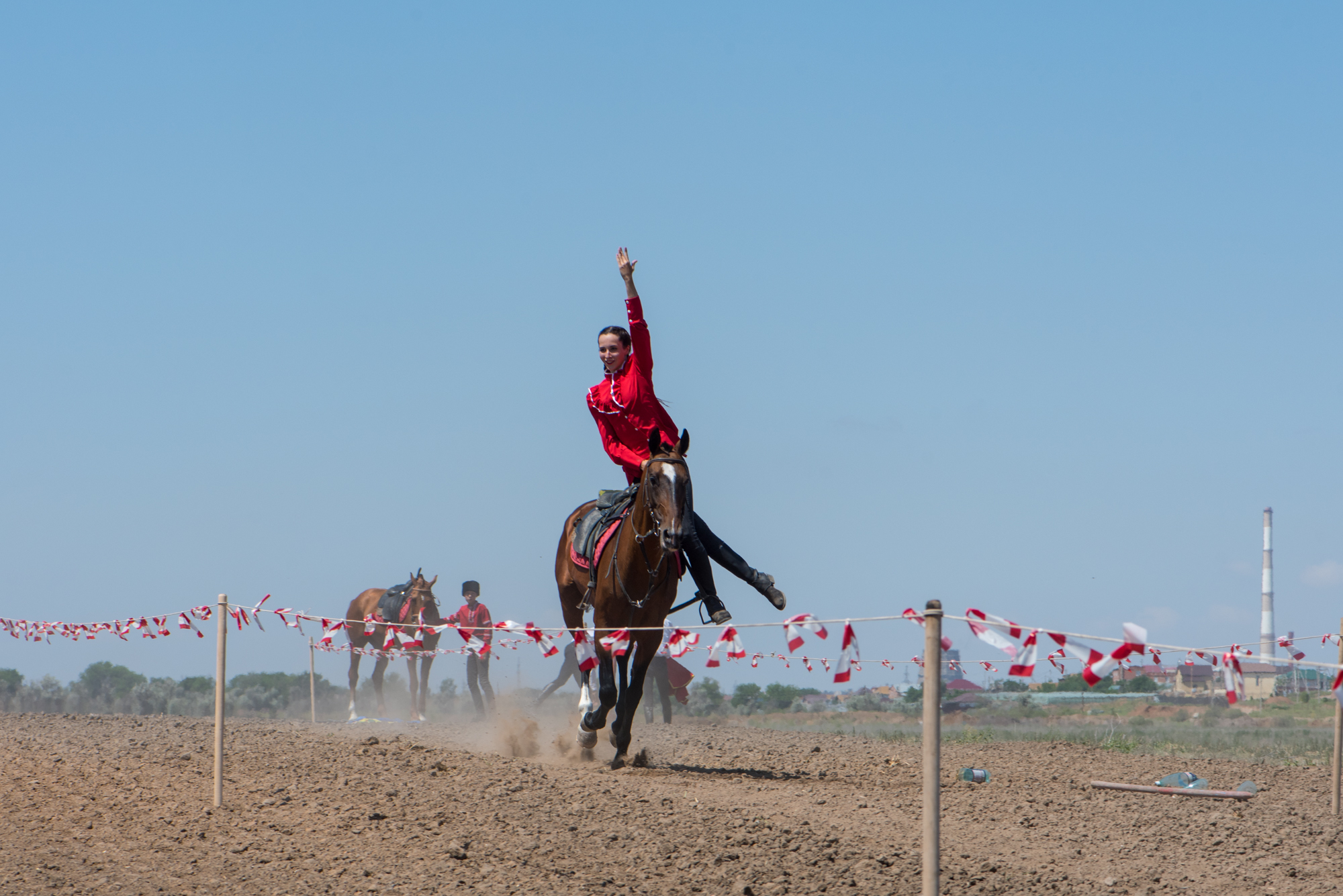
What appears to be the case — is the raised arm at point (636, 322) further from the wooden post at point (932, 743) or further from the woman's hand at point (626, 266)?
the wooden post at point (932, 743)

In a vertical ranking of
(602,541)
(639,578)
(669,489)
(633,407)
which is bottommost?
(639,578)

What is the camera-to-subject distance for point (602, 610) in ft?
34.2

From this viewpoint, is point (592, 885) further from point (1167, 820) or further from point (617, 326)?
point (617, 326)

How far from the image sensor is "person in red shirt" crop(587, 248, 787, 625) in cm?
1003

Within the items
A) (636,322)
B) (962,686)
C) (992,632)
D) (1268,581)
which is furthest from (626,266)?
(1268,581)

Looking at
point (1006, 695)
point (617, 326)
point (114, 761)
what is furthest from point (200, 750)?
point (1006, 695)

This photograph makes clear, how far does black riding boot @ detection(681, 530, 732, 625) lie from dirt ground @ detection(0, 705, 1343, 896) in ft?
4.26

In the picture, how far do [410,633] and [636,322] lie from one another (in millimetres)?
11305

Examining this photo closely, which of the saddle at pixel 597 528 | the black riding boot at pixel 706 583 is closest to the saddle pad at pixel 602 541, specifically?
the saddle at pixel 597 528

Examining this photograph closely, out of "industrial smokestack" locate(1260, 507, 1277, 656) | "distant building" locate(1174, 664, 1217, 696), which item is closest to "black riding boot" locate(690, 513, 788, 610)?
"distant building" locate(1174, 664, 1217, 696)

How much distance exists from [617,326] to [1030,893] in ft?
19.0

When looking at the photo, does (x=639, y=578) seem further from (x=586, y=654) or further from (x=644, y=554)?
(x=586, y=654)

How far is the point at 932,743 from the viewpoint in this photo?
5.15 metres

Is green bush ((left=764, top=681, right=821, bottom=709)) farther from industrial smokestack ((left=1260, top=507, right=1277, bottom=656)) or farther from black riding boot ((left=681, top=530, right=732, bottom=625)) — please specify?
industrial smokestack ((left=1260, top=507, right=1277, bottom=656))
